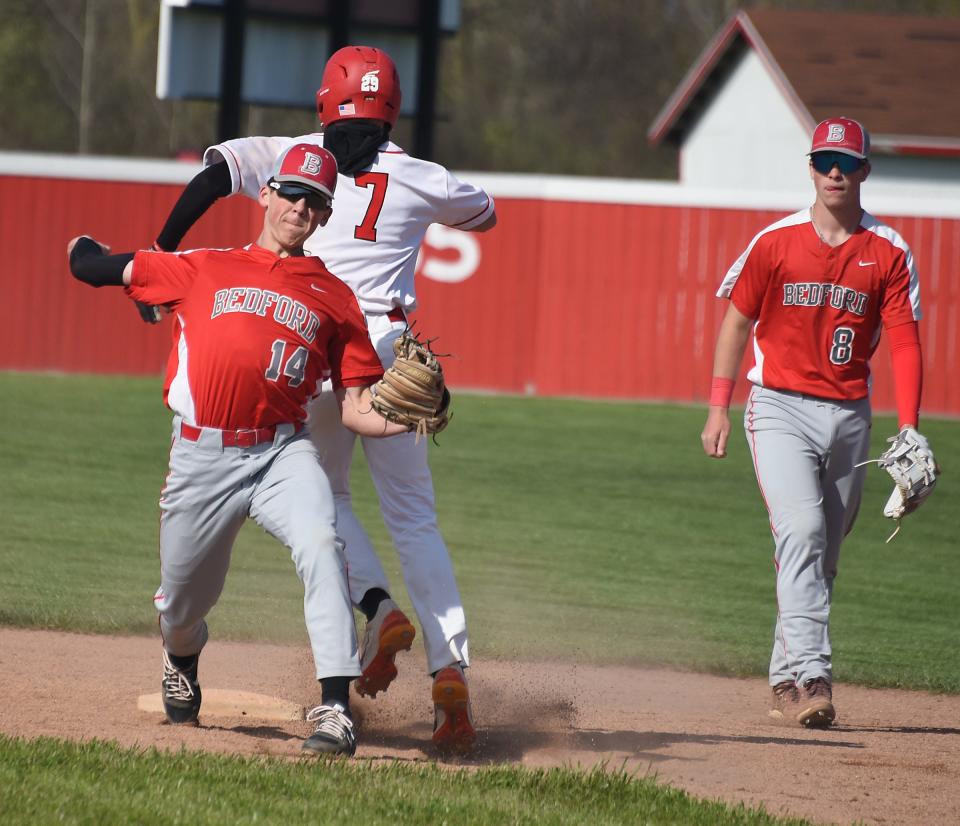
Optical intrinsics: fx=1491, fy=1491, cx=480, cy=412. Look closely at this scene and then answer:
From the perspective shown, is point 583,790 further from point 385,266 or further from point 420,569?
point 385,266

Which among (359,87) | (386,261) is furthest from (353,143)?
(386,261)

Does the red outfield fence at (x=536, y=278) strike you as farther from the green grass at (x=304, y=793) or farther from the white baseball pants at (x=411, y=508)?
the green grass at (x=304, y=793)

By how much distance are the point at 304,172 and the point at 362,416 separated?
742 millimetres

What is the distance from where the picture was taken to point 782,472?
557 cm

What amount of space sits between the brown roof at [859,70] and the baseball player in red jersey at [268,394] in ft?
69.4

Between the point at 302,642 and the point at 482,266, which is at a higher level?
the point at 482,266

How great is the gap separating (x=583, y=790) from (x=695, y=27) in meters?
47.0

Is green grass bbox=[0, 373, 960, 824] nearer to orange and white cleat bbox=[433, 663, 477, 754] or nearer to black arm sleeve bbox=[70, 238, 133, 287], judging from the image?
orange and white cleat bbox=[433, 663, 477, 754]

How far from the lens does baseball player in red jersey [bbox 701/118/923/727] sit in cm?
550

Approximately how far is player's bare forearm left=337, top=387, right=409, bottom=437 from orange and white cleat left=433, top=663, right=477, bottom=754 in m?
0.81

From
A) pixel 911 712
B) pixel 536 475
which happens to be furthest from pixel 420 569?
pixel 536 475

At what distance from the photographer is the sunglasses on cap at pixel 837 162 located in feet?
18.1

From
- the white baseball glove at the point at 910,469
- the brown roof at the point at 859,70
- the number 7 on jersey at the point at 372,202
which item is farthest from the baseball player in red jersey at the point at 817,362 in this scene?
the brown roof at the point at 859,70

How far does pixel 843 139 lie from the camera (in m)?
5.50
